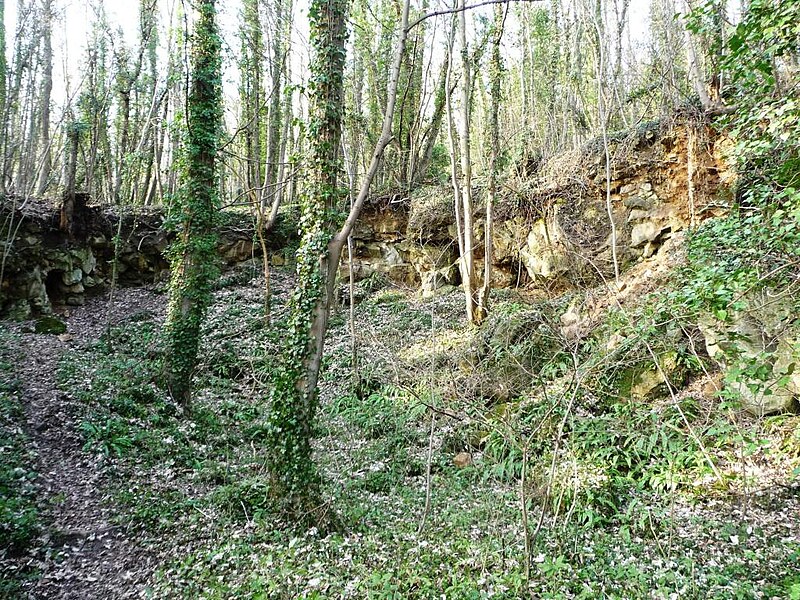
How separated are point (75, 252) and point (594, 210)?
1393 cm

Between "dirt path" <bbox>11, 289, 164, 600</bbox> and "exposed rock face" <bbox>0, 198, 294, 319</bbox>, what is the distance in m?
4.03

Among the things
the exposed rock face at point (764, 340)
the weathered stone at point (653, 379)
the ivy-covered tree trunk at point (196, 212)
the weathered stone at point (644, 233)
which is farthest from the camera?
the weathered stone at point (644, 233)

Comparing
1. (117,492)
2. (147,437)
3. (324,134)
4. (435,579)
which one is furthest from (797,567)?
(147,437)

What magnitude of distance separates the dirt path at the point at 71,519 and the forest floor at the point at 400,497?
21 mm

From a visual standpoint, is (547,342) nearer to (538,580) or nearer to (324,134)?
(538,580)

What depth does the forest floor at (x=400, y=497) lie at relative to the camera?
3.95 metres

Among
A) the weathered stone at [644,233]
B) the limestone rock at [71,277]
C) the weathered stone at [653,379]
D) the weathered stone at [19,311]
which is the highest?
the weathered stone at [644,233]

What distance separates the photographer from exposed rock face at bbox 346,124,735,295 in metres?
9.31

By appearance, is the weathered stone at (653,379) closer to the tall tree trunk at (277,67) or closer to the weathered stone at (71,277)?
the tall tree trunk at (277,67)

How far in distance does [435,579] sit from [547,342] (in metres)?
5.41

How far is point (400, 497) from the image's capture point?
19.6 ft

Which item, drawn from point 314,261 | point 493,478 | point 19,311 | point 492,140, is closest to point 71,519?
point 314,261

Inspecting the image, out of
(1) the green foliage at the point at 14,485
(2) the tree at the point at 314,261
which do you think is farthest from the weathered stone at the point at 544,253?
(1) the green foliage at the point at 14,485

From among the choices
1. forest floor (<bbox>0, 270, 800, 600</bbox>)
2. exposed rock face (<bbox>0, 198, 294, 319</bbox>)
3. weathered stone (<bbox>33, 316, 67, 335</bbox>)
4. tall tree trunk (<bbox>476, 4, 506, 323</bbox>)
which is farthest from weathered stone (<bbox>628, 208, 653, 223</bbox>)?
weathered stone (<bbox>33, 316, 67, 335</bbox>)
